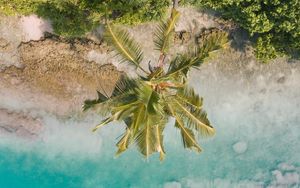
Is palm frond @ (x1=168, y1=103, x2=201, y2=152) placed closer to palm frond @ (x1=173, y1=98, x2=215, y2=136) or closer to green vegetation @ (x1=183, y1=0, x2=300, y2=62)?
A: palm frond @ (x1=173, y1=98, x2=215, y2=136)

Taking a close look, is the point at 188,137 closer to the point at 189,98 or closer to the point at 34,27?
the point at 189,98

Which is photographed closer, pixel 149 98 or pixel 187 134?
pixel 149 98

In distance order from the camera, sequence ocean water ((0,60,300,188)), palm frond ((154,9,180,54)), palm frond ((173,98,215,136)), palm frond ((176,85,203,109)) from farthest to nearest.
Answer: ocean water ((0,60,300,188))
palm frond ((173,98,215,136))
palm frond ((154,9,180,54))
palm frond ((176,85,203,109))

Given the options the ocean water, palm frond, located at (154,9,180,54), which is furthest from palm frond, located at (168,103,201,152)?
the ocean water

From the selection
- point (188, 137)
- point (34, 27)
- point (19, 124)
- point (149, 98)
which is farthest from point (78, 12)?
point (188, 137)

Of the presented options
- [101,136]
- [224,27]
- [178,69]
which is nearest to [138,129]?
[178,69]
